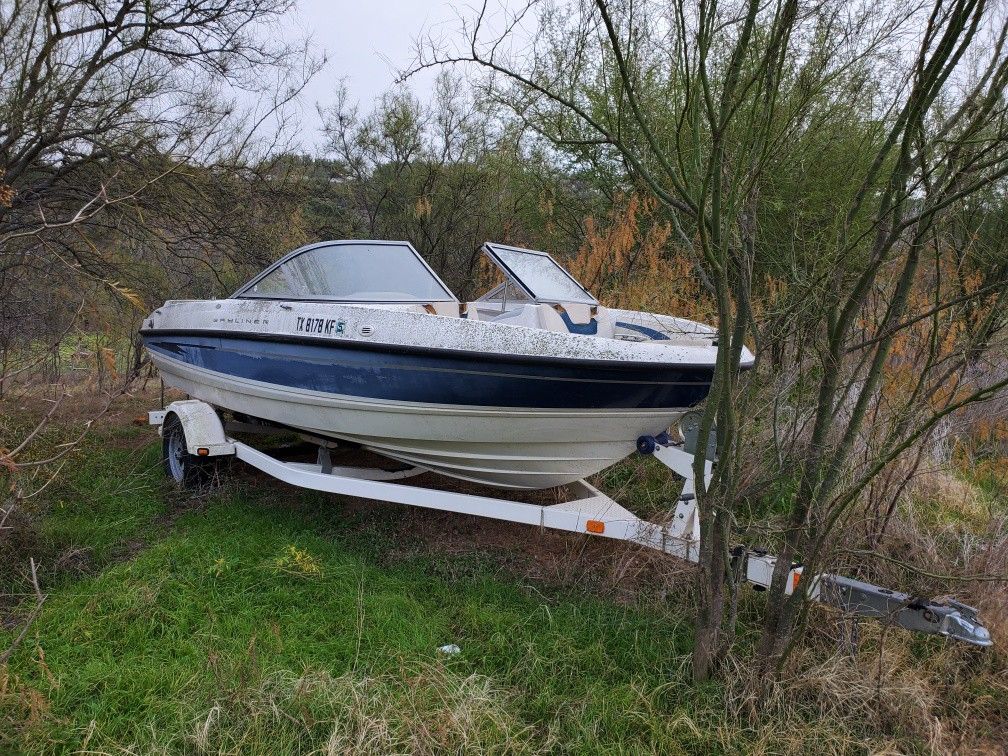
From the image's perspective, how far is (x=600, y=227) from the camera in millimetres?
8562

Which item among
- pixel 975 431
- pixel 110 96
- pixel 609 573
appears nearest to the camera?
pixel 609 573

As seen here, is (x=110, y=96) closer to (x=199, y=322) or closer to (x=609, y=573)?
(x=199, y=322)

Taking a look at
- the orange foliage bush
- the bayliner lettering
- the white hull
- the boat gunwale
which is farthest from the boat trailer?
the orange foliage bush

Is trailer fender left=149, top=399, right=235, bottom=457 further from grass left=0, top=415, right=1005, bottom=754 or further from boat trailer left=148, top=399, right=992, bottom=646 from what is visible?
grass left=0, top=415, right=1005, bottom=754

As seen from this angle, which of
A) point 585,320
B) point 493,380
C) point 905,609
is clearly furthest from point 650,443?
point 905,609

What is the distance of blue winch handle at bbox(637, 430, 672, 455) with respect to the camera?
3699 mm

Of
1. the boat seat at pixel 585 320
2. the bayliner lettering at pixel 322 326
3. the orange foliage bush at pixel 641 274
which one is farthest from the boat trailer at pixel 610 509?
the orange foliage bush at pixel 641 274

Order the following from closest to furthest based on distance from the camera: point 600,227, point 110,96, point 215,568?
point 215,568 → point 110,96 → point 600,227

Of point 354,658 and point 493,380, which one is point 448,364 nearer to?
point 493,380

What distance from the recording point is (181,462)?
4715 millimetres

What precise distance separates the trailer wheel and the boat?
0.37 metres

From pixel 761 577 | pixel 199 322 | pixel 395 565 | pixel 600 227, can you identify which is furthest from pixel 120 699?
pixel 600 227

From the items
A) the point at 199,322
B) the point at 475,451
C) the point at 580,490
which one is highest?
the point at 199,322

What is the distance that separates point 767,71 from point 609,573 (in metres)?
2.46
